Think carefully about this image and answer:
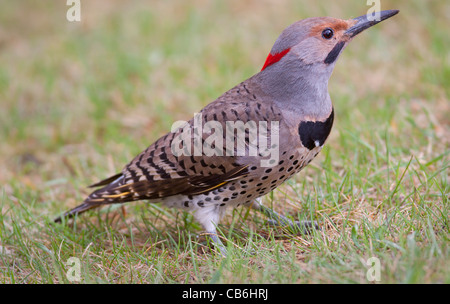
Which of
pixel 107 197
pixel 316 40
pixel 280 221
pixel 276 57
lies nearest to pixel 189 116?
pixel 107 197

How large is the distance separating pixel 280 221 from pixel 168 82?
3653mm

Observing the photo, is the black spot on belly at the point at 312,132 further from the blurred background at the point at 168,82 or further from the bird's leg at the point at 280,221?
the blurred background at the point at 168,82

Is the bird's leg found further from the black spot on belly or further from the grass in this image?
the black spot on belly

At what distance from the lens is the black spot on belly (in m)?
3.78

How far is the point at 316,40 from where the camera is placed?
388 cm

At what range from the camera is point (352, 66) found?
6.85m

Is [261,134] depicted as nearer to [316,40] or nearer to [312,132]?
[312,132]

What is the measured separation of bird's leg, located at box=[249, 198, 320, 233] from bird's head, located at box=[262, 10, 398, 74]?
111 centimetres

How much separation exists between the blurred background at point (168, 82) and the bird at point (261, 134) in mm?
1180

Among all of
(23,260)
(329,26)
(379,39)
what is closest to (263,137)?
(329,26)

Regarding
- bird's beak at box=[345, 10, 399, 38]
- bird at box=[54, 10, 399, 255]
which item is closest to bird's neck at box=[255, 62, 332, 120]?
bird at box=[54, 10, 399, 255]

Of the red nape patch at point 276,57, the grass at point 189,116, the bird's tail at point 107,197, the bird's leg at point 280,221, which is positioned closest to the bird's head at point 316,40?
the red nape patch at point 276,57

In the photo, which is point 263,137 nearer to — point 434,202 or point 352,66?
point 434,202

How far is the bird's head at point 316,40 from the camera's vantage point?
152 inches
